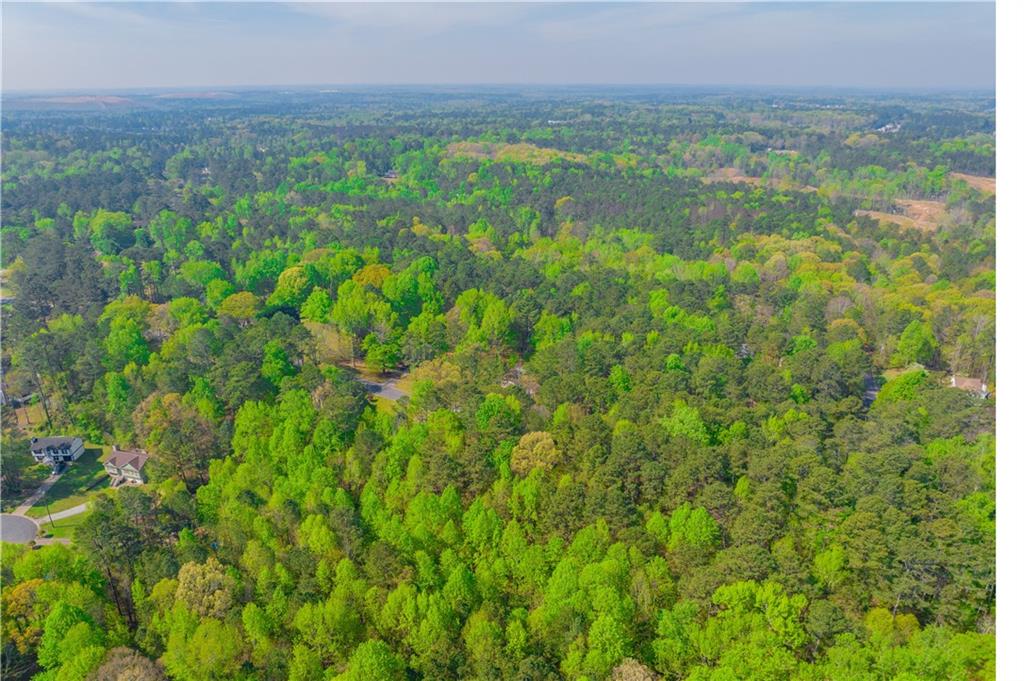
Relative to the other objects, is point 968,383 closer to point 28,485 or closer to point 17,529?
point 17,529

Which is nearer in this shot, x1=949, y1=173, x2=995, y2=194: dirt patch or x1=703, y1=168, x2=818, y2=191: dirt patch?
x1=949, y1=173, x2=995, y2=194: dirt patch

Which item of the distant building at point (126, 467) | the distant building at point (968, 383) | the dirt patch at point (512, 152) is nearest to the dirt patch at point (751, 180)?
the dirt patch at point (512, 152)

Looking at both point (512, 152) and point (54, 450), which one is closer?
point (54, 450)

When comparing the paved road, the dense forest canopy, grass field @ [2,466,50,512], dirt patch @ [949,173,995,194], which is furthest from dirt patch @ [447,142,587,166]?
the paved road

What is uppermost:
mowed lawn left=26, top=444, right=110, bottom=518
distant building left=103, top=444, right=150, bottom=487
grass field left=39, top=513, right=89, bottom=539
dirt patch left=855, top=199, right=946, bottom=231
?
dirt patch left=855, top=199, right=946, bottom=231

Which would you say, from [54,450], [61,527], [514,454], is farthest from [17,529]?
[514,454]

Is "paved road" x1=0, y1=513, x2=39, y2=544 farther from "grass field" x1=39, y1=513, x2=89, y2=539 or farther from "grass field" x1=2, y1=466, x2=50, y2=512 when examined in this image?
"grass field" x1=2, y1=466, x2=50, y2=512

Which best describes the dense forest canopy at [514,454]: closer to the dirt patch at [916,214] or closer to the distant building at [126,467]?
the distant building at [126,467]
